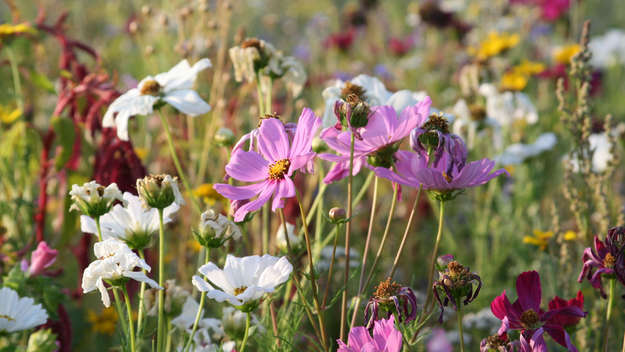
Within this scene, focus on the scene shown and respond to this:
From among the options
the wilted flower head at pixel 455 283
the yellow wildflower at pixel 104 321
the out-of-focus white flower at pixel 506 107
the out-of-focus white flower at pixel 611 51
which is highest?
the out-of-focus white flower at pixel 611 51

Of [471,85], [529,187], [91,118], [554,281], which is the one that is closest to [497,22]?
[471,85]

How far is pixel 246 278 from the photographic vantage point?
0.60 metres

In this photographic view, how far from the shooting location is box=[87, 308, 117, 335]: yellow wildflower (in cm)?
120

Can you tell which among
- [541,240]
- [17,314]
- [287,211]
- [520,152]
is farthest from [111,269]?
[520,152]

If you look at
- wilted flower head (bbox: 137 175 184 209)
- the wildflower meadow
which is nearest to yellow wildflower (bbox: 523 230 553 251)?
the wildflower meadow

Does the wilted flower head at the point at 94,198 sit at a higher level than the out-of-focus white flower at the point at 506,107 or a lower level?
lower

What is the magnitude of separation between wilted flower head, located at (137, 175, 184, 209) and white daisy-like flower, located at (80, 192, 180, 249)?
0.16 ft

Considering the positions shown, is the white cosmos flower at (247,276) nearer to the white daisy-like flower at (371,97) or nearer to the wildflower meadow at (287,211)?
the wildflower meadow at (287,211)

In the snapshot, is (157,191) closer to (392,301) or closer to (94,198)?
(94,198)

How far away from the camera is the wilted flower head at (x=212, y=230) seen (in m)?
0.61

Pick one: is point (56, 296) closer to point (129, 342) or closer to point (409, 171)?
point (129, 342)

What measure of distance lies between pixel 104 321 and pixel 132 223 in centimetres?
65

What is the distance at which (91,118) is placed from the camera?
0.99m

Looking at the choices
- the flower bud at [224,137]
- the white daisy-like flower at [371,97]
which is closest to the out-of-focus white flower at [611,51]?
the white daisy-like flower at [371,97]
